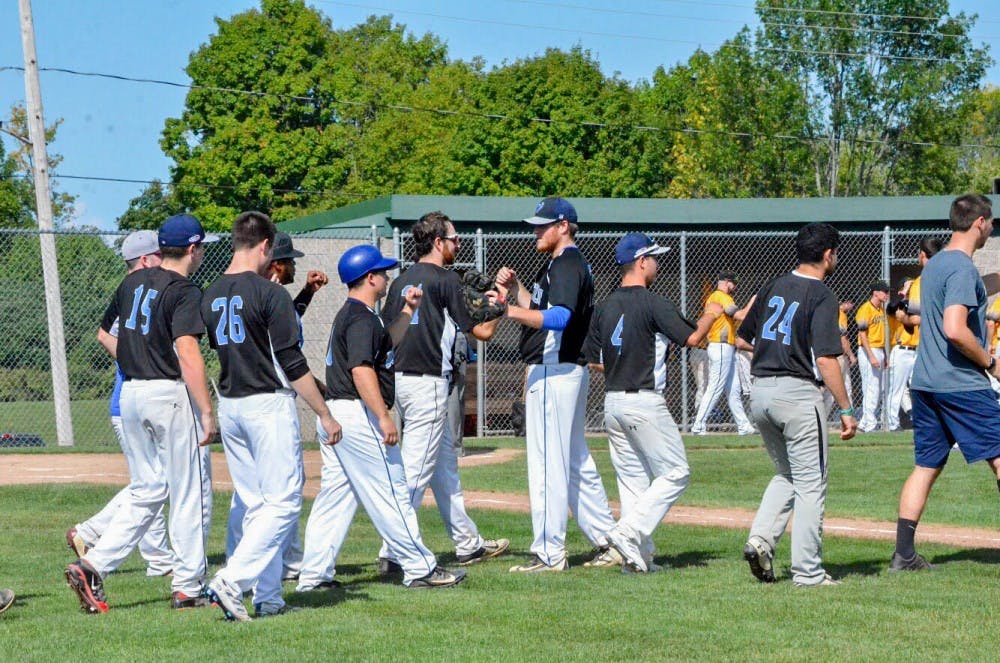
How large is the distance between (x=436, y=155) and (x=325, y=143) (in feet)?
17.5

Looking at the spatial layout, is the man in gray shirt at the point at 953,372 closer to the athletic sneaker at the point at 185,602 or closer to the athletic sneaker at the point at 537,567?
the athletic sneaker at the point at 537,567

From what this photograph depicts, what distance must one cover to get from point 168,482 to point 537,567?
2.19 meters

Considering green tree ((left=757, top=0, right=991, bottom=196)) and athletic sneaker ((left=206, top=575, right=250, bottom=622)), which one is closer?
athletic sneaker ((left=206, top=575, right=250, bottom=622))

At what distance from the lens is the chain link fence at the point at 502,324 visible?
60.6 feet

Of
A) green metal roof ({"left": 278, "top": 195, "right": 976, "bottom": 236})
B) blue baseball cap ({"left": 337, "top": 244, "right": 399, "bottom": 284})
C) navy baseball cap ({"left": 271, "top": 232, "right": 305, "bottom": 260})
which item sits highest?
green metal roof ({"left": 278, "top": 195, "right": 976, "bottom": 236})

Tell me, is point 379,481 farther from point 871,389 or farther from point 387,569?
point 871,389

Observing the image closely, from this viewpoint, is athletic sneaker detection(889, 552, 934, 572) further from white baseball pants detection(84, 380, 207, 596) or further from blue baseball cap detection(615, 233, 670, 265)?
white baseball pants detection(84, 380, 207, 596)

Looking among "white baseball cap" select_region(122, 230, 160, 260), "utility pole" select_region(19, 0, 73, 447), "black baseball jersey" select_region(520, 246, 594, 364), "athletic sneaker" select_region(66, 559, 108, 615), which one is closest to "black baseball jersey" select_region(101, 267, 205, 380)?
"white baseball cap" select_region(122, 230, 160, 260)

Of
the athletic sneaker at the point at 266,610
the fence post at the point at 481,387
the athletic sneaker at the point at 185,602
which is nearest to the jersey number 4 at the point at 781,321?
the athletic sneaker at the point at 266,610

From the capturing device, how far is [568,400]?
7.64 m

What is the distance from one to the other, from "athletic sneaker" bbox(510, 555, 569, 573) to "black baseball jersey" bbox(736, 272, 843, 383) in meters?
1.67

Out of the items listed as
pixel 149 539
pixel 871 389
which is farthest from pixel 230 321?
pixel 871 389

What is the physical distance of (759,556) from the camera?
22.9 ft

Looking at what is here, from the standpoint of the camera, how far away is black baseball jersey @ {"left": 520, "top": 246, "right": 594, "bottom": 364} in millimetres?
7371
